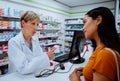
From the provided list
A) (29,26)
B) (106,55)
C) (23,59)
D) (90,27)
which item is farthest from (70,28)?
(106,55)

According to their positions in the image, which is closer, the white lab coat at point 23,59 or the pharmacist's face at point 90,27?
the pharmacist's face at point 90,27

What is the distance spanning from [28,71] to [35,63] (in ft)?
0.38

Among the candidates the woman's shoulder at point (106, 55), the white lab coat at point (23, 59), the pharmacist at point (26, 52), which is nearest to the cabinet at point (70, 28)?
the pharmacist at point (26, 52)

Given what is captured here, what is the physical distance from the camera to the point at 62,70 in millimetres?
1559

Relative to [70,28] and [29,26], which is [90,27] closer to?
[29,26]

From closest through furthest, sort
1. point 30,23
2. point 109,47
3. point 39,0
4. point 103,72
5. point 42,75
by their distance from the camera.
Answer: point 103,72 < point 109,47 < point 42,75 < point 30,23 < point 39,0

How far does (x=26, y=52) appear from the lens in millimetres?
1761

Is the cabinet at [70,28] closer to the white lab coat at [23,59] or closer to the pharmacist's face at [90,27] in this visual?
the white lab coat at [23,59]

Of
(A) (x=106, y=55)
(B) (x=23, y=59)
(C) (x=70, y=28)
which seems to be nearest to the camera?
(A) (x=106, y=55)

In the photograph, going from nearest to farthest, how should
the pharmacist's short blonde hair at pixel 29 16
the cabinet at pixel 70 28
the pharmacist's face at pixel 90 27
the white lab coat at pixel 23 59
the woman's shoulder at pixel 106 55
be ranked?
the woman's shoulder at pixel 106 55 < the pharmacist's face at pixel 90 27 < the white lab coat at pixel 23 59 < the pharmacist's short blonde hair at pixel 29 16 < the cabinet at pixel 70 28

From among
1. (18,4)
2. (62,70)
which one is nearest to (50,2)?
(18,4)

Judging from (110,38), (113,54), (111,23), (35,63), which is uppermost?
(111,23)

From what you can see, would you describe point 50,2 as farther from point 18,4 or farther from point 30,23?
point 30,23

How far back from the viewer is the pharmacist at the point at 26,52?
141 cm
